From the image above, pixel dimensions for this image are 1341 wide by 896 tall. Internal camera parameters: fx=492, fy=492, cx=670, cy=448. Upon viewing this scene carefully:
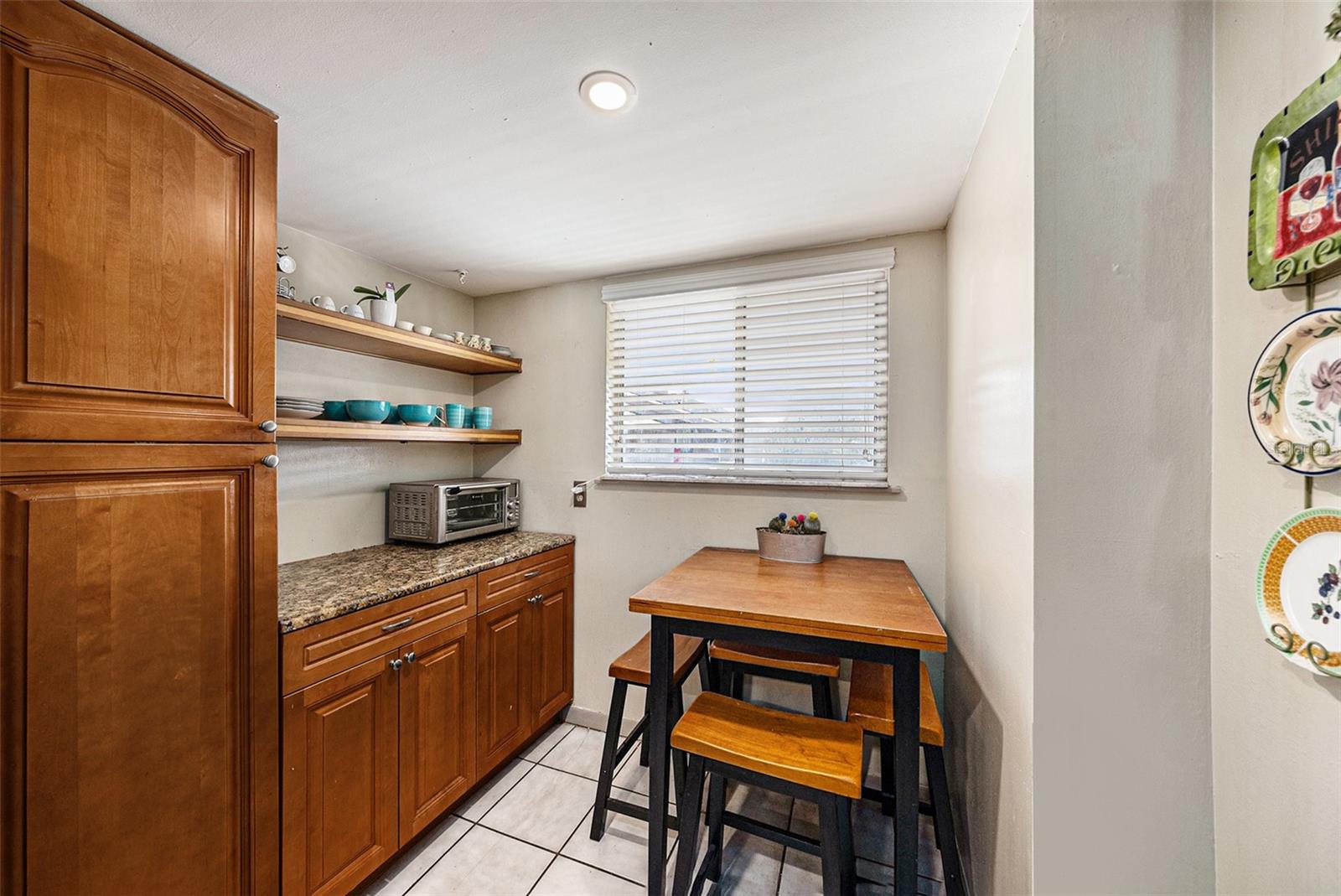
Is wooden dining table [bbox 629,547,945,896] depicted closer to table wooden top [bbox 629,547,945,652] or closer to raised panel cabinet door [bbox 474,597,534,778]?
table wooden top [bbox 629,547,945,652]

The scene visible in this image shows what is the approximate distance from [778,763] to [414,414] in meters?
1.91

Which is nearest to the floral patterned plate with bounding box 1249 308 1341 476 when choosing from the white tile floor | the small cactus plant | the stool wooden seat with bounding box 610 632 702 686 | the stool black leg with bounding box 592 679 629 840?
the small cactus plant

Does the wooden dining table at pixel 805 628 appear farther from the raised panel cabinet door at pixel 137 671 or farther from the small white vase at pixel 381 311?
the small white vase at pixel 381 311

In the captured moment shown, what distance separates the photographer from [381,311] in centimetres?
196

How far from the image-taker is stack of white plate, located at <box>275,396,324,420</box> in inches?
67.5

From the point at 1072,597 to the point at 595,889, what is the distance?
1.67 m

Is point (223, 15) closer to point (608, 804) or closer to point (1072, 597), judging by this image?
point (1072, 597)

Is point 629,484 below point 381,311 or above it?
below

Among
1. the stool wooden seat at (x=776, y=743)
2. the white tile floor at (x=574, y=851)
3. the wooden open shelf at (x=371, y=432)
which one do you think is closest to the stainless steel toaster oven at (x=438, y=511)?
the wooden open shelf at (x=371, y=432)

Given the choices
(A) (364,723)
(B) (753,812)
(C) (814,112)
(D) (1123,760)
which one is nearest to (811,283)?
(C) (814,112)

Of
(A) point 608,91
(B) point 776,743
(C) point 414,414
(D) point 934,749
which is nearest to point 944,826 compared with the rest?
(D) point 934,749

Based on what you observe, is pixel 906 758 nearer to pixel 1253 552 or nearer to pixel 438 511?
pixel 1253 552

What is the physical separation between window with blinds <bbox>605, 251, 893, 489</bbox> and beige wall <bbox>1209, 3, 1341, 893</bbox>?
3.90ft

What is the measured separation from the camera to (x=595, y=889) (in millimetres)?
1603
